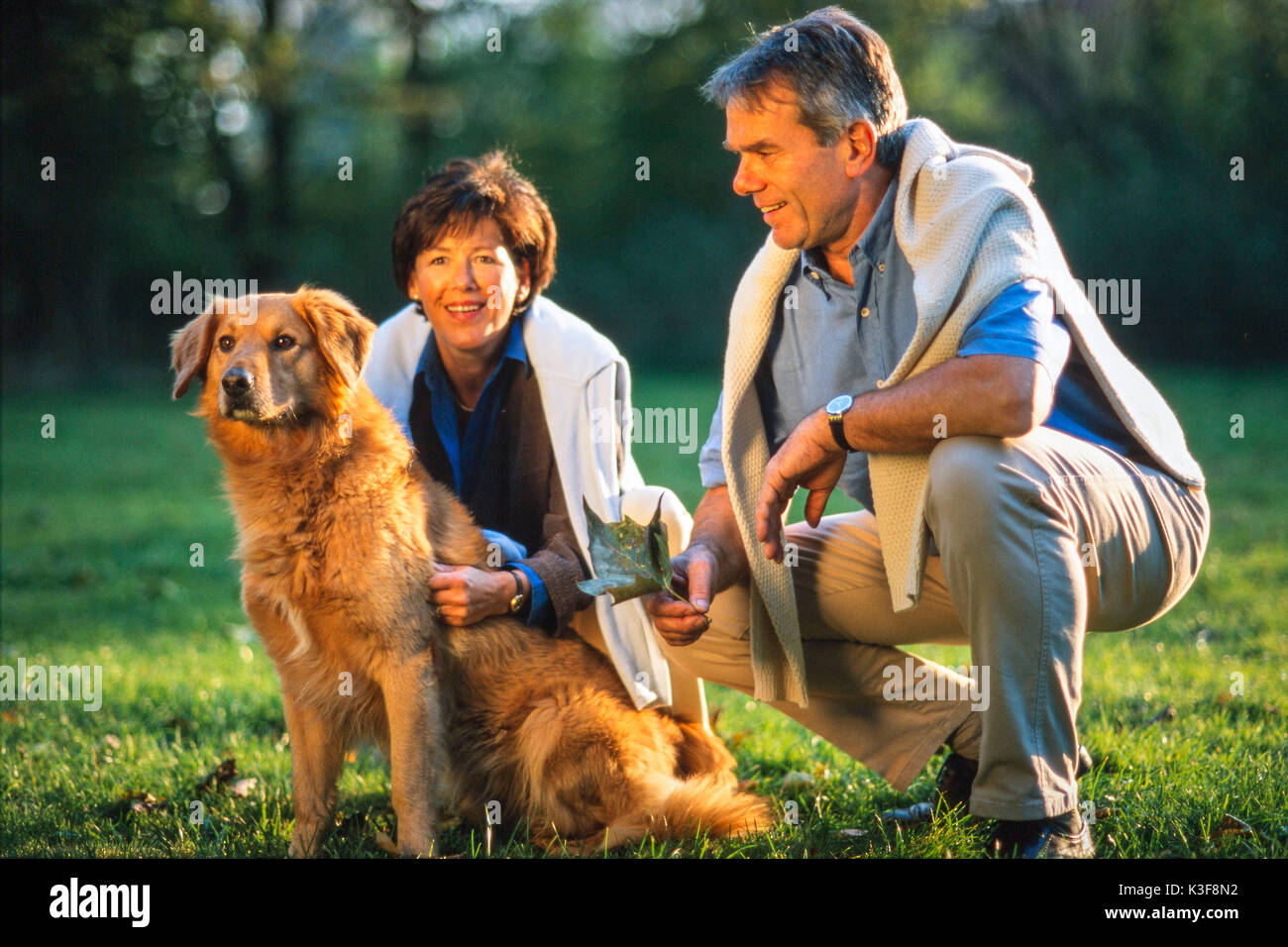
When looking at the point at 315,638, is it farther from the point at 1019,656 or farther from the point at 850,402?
the point at 1019,656

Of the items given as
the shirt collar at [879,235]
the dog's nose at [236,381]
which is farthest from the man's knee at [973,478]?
the dog's nose at [236,381]

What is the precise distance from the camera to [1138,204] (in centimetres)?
1811

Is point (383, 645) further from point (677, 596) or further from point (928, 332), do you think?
point (928, 332)

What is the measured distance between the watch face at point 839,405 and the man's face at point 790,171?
53 cm

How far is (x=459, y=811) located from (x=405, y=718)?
0.49 meters

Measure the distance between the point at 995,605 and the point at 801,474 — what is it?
24.2 inches

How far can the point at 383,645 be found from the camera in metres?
3.13

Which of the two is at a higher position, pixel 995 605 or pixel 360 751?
pixel 995 605

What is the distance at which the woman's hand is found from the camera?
3.23 meters

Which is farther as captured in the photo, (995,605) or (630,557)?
(630,557)

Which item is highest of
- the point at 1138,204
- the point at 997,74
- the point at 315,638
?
the point at 997,74

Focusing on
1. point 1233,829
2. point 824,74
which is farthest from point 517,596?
point 1233,829

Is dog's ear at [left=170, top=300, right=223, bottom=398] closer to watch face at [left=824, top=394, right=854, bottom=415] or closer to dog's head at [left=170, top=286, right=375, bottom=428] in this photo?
dog's head at [left=170, top=286, right=375, bottom=428]

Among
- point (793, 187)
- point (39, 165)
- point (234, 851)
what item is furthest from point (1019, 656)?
point (39, 165)
